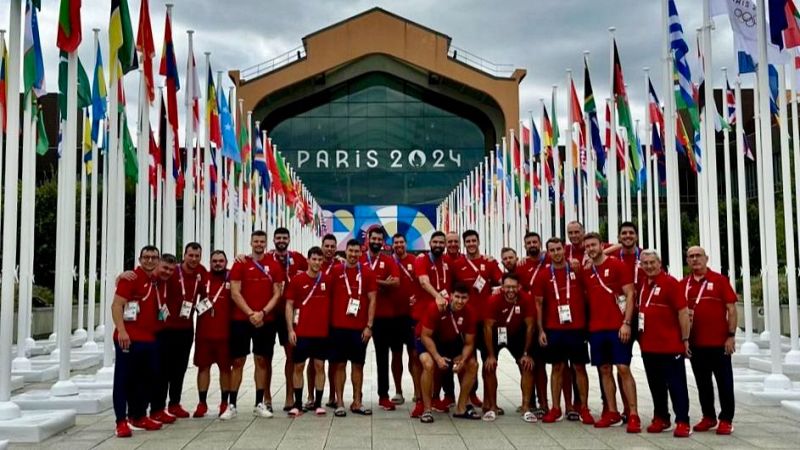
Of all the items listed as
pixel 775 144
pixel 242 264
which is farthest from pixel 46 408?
pixel 775 144

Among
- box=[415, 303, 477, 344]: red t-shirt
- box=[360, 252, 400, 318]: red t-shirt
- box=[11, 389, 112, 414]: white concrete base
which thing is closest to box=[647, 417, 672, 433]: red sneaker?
box=[415, 303, 477, 344]: red t-shirt

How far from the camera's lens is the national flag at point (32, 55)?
42.6 ft

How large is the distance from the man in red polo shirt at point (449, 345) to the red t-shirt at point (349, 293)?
0.77 m

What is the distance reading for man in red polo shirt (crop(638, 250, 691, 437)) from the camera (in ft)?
29.0

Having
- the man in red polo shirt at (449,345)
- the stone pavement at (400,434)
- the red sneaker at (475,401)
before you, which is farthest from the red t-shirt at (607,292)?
the red sneaker at (475,401)

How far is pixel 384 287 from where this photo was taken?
1075 cm

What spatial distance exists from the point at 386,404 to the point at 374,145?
47044mm

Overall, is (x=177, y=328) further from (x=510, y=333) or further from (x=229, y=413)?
(x=510, y=333)

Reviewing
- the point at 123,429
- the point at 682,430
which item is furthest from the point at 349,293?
the point at 682,430

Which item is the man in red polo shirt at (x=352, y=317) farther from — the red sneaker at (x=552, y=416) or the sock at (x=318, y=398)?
the red sneaker at (x=552, y=416)

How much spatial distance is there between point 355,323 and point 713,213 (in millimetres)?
6989

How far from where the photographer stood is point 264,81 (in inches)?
2124

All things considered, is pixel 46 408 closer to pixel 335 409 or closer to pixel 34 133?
pixel 335 409

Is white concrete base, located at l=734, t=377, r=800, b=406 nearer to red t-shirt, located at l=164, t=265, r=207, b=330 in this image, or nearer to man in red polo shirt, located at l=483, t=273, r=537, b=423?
man in red polo shirt, located at l=483, t=273, r=537, b=423
